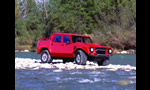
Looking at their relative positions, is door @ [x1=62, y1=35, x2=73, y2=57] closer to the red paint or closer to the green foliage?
the red paint

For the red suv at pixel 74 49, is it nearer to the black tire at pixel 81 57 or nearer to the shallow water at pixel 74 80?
the black tire at pixel 81 57

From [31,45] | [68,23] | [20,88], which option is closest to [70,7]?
[68,23]

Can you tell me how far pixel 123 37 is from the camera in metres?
37.2

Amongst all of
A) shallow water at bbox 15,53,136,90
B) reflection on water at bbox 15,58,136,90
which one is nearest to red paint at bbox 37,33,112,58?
reflection on water at bbox 15,58,136,90

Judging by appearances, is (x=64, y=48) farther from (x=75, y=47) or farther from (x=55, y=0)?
(x=55, y=0)

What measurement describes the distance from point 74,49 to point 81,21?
40815mm

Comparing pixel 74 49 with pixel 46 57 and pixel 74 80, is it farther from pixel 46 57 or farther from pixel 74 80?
pixel 74 80

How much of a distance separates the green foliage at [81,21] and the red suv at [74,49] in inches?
811

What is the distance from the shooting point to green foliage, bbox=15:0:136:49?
39.0 meters

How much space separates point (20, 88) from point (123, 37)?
30.8m

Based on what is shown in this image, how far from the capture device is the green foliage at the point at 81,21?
39.0 metres

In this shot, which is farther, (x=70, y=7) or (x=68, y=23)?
(x=70, y=7)
